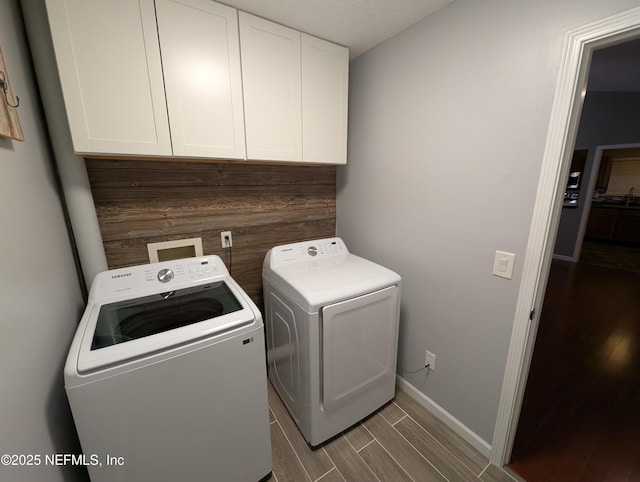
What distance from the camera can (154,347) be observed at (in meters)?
0.90

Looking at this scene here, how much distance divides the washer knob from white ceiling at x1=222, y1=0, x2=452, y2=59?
1374mm

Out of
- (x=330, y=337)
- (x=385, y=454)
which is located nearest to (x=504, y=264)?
(x=330, y=337)

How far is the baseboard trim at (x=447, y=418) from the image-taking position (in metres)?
1.44

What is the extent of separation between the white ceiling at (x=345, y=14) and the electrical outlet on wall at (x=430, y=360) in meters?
1.96

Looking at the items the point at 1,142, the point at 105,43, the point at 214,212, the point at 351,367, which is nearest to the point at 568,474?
the point at 351,367

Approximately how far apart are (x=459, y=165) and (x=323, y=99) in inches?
36.0

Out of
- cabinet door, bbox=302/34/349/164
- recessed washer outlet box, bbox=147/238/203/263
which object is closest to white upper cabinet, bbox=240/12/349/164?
cabinet door, bbox=302/34/349/164

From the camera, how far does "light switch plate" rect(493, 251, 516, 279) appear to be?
1.21m

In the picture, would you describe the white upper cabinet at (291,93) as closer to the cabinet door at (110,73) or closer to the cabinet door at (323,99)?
the cabinet door at (323,99)

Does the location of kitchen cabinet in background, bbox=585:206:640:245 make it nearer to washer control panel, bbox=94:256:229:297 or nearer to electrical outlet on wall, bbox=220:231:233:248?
electrical outlet on wall, bbox=220:231:233:248

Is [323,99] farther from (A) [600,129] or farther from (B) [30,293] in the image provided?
(A) [600,129]

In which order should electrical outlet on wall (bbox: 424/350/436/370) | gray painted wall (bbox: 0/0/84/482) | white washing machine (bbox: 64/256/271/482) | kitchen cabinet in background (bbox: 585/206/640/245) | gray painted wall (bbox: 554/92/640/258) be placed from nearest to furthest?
gray painted wall (bbox: 0/0/84/482)
white washing machine (bbox: 64/256/271/482)
electrical outlet on wall (bbox: 424/350/436/370)
gray painted wall (bbox: 554/92/640/258)
kitchen cabinet in background (bbox: 585/206/640/245)

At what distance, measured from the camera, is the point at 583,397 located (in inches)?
70.8

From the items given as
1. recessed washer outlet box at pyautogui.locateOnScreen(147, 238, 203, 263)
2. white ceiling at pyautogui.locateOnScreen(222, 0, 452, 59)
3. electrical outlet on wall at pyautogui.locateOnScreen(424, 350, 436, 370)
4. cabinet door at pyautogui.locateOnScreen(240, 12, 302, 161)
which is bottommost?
electrical outlet on wall at pyautogui.locateOnScreen(424, 350, 436, 370)
